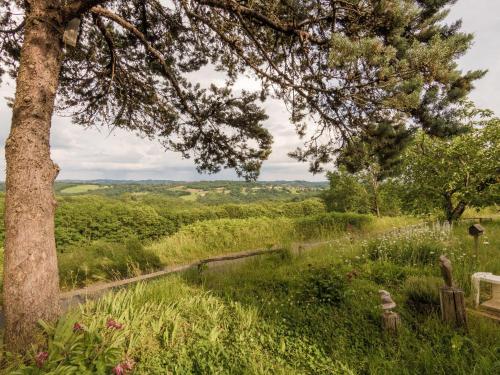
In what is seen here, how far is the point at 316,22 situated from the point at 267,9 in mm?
766

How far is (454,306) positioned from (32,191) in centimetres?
517

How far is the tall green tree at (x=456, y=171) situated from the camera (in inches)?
388

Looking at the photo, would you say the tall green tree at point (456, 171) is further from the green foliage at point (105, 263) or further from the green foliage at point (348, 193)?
the green foliage at point (348, 193)

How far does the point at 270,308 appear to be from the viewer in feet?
13.5

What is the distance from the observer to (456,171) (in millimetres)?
10297

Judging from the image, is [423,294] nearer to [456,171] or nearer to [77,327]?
[77,327]

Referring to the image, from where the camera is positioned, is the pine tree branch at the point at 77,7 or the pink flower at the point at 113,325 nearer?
the pink flower at the point at 113,325

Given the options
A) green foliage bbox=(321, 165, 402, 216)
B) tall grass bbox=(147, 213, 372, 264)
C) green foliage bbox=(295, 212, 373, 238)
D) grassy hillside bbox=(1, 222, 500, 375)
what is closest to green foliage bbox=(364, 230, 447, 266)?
grassy hillside bbox=(1, 222, 500, 375)

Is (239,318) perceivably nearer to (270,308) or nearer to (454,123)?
(270,308)

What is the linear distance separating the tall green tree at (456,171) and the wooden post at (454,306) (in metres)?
7.56

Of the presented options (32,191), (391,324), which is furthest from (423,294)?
(32,191)

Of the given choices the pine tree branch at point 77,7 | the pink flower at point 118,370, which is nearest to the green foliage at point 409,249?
the pink flower at point 118,370

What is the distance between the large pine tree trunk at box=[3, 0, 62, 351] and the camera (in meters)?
2.87

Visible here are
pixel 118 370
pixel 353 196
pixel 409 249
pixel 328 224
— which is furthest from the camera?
pixel 353 196
